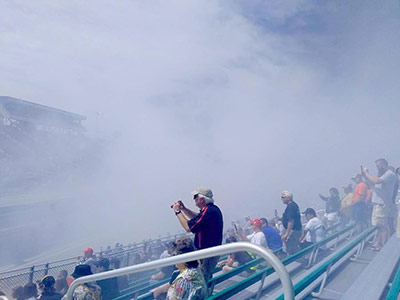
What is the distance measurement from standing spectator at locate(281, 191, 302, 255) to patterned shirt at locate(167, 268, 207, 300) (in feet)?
6.20

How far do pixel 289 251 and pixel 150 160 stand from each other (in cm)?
1799

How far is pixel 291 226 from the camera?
3223 mm

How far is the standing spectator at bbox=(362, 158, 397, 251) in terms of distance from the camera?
3344 mm

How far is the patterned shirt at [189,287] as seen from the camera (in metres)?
1.52

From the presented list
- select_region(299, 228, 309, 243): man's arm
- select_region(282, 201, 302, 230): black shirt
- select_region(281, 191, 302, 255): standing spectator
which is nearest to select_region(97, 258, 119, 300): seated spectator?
select_region(281, 191, 302, 255): standing spectator

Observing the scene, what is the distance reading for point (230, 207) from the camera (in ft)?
56.6

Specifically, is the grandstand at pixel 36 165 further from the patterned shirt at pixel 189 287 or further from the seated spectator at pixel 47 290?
the patterned shirt at pixel 189 287

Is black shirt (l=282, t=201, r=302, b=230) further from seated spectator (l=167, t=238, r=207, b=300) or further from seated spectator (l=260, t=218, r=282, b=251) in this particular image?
seated spectator (l=167, t=238, r=207, b=300)

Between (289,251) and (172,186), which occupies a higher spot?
(172,186)

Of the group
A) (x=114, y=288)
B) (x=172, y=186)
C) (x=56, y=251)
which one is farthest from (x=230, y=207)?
(x=114, y=288)

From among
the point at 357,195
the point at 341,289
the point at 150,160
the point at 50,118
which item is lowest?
the point at 341,289

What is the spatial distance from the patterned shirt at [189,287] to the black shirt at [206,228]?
39 centimetres

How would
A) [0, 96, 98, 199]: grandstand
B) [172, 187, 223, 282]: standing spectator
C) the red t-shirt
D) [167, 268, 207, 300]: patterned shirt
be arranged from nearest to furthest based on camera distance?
[167, 268, 207, 300]: patterned shirt, [172, 187, 223, 282]: standing spectator, the red t-shirt, [0, 96, 98, 199]: grandstand

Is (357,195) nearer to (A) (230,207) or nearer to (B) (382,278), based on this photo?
(B) (382,278)
